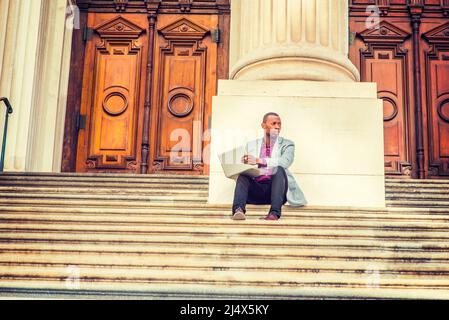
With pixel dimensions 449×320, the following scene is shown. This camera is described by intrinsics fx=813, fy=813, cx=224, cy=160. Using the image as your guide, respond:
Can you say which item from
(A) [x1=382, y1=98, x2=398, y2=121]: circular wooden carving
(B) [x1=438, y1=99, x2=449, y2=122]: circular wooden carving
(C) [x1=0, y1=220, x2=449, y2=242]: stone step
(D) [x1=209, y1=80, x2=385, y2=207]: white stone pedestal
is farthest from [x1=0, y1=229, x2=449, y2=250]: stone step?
(B) [x1=438, y1=99, x2=449, y2=122]: circular wooden carving

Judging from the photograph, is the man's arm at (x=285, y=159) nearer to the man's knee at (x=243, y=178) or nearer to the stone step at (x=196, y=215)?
the man's knee at (x=243, y=178)

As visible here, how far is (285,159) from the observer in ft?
24.3

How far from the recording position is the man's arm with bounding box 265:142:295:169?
287 inches

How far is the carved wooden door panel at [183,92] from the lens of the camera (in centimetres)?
1138

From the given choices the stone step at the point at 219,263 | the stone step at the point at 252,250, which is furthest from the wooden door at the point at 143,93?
the stone step at the point at 219,263

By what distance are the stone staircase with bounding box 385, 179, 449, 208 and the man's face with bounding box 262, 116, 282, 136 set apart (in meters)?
1.36

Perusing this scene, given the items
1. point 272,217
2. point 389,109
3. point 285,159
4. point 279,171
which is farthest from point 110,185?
point 389,109

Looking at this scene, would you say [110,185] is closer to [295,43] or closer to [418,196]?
[295,43]

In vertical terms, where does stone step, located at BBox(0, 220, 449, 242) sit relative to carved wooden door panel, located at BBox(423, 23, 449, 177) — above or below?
below

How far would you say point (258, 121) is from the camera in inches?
320

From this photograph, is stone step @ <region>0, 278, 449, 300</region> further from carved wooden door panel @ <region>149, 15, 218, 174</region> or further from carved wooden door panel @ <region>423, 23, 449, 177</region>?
carved wooden door panel @ <region>423, 23, 449, 177</region>

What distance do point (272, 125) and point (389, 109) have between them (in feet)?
14.5
